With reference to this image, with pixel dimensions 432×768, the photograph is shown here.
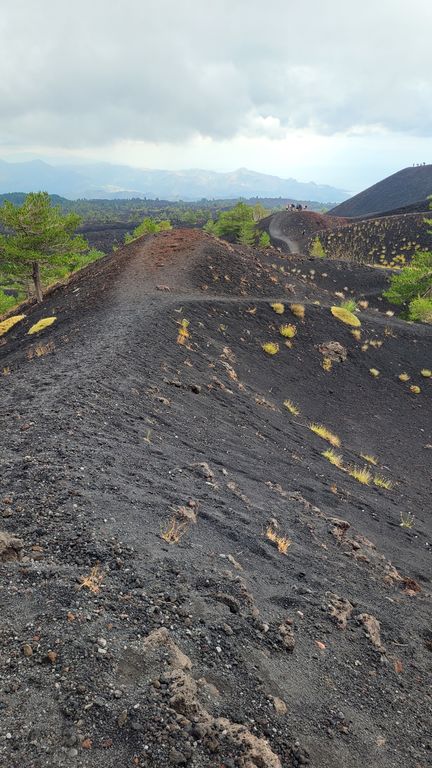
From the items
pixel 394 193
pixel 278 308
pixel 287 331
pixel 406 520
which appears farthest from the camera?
pixel 394 193

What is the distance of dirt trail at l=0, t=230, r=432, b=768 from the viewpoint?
3576 mm

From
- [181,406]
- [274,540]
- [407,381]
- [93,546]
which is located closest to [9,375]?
[181,406]

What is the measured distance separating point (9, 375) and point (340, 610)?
10.1 metres

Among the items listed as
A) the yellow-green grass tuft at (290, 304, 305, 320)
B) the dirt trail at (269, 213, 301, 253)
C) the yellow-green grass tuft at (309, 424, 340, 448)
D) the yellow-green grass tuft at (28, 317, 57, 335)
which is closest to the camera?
the yellow-green grass tuft at (309, 424, 340, 448)

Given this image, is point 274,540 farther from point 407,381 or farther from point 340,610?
point 407,381

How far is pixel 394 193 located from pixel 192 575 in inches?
7324

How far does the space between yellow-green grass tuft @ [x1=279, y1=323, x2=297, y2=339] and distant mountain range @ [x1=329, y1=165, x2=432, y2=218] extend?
14855 cm

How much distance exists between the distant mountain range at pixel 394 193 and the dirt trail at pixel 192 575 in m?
159

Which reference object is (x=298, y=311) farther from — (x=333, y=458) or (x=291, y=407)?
(x=333, y=458)

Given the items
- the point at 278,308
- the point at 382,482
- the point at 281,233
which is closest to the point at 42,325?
the point at 278,308

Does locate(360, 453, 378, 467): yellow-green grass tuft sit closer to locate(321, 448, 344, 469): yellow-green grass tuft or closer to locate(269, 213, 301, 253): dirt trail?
locate(321, 448, 344, 469): yellow-green grass tuft

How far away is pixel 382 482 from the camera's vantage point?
12102 millimetres

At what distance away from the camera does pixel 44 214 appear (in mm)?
23172

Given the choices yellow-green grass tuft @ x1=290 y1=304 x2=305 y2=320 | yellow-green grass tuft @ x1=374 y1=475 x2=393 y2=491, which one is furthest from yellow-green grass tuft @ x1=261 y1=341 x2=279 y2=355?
yellow-green grass tuft @ x1=374 y1=475 x2=393 y2=491
